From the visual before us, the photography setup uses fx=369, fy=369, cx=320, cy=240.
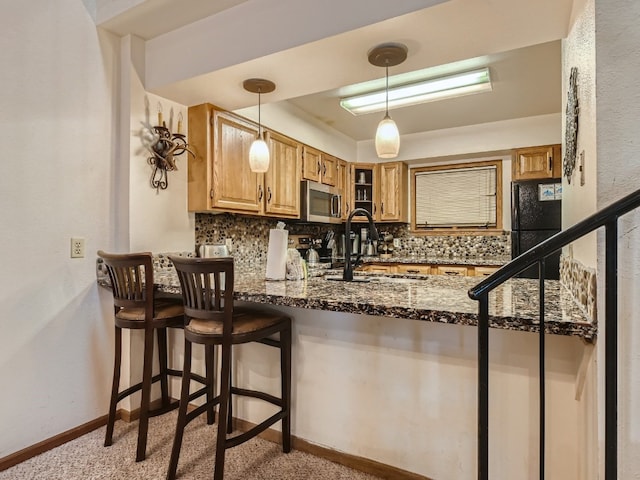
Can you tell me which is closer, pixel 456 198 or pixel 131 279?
pixel 131 279

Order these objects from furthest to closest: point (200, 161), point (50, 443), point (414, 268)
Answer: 1. point (414, 268)
2. point (200, 161)
3. point (50, 443)

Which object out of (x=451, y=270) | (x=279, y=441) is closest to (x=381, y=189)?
(x=451, y=270)

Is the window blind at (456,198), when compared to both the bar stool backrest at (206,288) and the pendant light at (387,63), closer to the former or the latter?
the pendant light at (387,63)

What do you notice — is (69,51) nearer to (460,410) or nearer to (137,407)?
(137,407)

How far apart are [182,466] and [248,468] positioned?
323 millimetres

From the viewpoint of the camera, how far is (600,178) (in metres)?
1.05

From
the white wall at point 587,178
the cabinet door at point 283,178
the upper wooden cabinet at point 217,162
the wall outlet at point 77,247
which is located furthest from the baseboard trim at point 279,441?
the cabinet door at point 283,178

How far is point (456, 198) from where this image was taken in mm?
4715

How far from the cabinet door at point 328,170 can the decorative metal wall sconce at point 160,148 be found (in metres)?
1.88

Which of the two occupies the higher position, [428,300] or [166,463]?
[428,300]

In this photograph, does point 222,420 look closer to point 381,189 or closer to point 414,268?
point 414,268

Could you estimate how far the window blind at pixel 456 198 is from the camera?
14.9 feet

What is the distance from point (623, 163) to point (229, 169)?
2.38 metres

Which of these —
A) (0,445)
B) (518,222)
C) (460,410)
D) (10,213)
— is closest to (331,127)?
(518,222)
